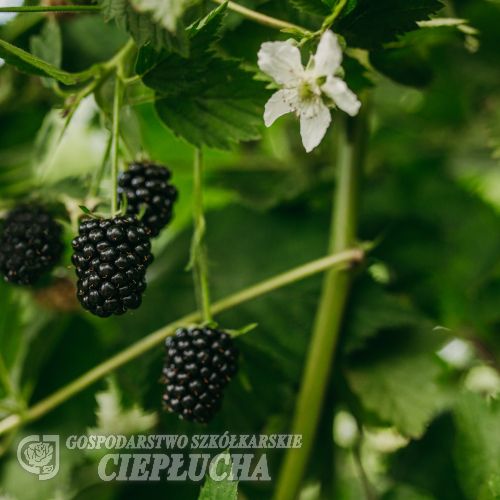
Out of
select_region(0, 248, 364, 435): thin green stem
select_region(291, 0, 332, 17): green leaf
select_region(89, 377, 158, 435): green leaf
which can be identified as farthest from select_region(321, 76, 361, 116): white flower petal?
select_region(89, 377, 158, 435): green leaf

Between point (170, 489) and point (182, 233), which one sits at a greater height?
point (182, 233)

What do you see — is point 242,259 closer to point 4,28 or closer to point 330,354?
point 330,354

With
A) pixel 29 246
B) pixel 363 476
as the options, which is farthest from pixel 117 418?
pixel 29 246

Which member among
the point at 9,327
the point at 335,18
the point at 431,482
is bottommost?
the point at 431,482

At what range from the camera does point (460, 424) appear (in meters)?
0.74

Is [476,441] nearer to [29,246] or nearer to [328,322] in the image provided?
[328,322]

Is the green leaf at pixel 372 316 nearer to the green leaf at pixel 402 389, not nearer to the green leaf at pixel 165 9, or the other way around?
the green leaf at pixel 402 389

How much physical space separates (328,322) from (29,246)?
1.61 ft

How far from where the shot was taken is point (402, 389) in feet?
2.60

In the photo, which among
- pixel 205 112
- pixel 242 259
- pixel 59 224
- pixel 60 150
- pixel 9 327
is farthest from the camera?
pixel 60 150

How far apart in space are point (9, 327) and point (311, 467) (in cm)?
66

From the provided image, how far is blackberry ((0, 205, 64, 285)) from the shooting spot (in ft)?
1.92

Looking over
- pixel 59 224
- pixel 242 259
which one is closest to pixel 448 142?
pixel 242 259

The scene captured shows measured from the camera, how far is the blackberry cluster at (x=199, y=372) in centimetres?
52
